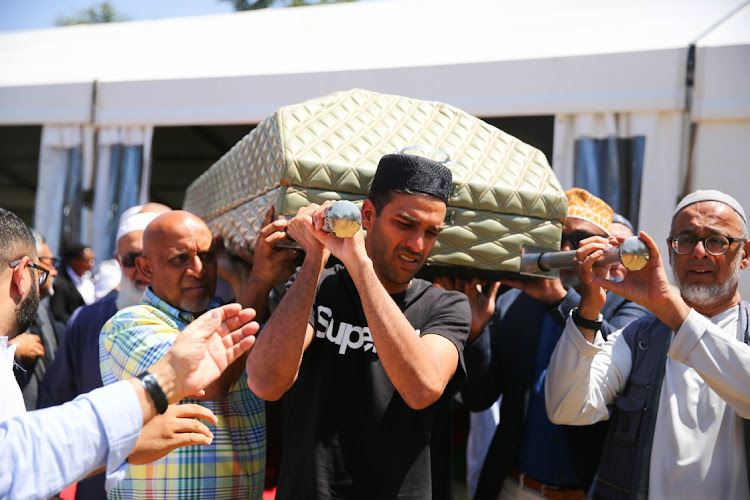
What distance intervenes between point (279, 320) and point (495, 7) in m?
4.00

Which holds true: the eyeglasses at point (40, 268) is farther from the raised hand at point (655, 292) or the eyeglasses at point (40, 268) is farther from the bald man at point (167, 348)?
the raised hand at point (655, 292)

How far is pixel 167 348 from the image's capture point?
6.70 feet

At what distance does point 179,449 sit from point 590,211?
2.05 metres

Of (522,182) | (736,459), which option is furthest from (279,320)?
(736,459)

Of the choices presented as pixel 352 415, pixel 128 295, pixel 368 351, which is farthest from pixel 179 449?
pixel 128 295

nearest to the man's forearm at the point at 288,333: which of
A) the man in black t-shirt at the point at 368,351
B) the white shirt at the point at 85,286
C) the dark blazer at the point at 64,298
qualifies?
the man in black t-shirt at the point at 368,351

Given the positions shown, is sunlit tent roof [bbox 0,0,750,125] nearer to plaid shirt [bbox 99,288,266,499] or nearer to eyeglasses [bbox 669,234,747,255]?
eyeglasses [bbox 669,234,747,255]

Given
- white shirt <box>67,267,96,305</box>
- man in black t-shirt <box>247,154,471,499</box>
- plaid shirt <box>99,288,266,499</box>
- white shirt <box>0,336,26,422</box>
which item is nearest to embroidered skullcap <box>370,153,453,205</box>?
man in black t-shirt <box>247,154,471,499</box>

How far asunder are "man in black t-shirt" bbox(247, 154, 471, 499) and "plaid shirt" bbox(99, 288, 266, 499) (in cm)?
27

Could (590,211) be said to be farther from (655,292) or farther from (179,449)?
(179,449)

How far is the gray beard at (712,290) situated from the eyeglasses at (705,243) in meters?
0.07

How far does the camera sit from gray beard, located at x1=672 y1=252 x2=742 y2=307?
2309 millimetres

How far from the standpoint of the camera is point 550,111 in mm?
4039

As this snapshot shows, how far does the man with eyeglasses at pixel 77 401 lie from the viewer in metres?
1.25
